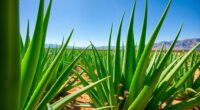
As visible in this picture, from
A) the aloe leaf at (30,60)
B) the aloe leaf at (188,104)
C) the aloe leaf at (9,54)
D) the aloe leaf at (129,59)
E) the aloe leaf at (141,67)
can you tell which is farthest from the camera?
the aloe leaf at (129,59)

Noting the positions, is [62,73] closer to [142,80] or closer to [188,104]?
[142,80]

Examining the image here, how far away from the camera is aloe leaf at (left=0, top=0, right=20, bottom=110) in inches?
15.4

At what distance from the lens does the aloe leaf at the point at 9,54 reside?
39 cm

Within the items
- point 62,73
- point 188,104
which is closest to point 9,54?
point 62,73

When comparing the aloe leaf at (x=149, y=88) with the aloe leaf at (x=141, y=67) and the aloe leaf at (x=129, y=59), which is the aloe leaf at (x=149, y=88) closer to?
the aloe leaf at (x=141, y=67)

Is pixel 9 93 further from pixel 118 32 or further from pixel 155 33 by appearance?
pixel 118 32

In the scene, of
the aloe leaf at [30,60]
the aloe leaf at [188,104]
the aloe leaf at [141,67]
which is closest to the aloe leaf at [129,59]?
the aloe leaf at [141,67]

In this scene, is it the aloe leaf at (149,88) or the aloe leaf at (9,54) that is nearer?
the aloe leaf at (9,54)

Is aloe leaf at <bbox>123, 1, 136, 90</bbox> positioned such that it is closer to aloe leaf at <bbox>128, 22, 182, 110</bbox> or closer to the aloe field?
the aloe field

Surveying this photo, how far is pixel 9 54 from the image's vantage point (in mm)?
423

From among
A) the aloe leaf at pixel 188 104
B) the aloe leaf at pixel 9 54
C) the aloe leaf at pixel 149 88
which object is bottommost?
the aloe leaf at pixel 188 104

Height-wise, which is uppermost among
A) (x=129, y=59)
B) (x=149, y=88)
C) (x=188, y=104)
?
(x=129, y=59)

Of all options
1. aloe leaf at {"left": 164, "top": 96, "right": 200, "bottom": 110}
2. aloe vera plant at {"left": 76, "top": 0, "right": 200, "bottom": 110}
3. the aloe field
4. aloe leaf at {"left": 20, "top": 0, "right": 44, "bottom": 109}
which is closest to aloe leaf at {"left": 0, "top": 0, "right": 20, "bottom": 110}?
the aloe field

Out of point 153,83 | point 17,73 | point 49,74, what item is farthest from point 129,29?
point 17,73
